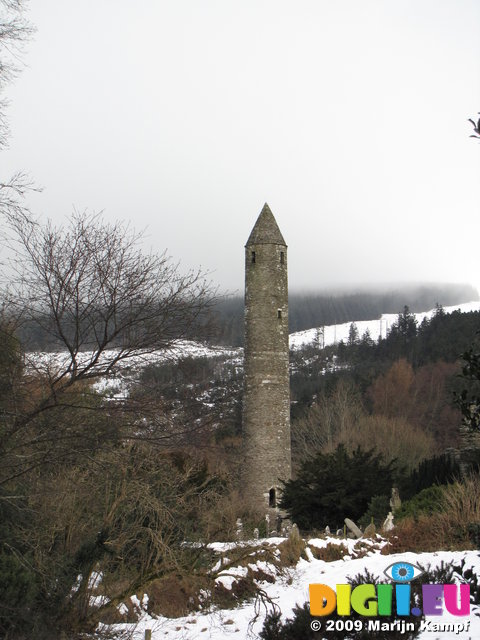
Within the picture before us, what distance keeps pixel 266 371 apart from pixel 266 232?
5.23 metres

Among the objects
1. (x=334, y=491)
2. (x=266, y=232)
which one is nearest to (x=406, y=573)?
(x=334, y=491)

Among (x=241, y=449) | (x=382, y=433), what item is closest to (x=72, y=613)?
(x=241, y=449)

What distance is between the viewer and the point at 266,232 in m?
24.2

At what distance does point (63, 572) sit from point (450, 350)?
51120 millimetres

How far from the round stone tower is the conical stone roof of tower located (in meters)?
0.04

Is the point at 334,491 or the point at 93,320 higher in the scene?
the point at 93,320

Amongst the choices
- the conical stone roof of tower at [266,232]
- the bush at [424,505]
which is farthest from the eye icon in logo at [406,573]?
the conical stone roof of tower at [266,232]

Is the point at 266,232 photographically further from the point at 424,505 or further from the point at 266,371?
the point at 424,505

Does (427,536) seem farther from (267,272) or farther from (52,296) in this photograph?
(267,272)

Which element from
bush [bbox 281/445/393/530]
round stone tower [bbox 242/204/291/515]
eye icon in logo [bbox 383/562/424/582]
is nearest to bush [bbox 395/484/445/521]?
bush [bbox 281/445/393/530]

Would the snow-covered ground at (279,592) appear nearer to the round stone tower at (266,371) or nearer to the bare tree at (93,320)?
the bare tree at (93,320)

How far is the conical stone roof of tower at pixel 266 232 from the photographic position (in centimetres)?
2409

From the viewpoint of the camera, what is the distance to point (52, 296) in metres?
8.00

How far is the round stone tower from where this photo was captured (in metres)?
23.0
